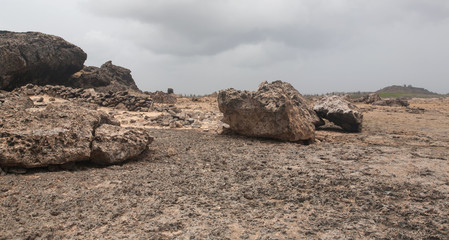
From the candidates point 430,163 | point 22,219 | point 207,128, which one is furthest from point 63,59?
point 430,163

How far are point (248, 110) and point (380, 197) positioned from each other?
167 inches

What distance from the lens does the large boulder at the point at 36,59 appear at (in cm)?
1466

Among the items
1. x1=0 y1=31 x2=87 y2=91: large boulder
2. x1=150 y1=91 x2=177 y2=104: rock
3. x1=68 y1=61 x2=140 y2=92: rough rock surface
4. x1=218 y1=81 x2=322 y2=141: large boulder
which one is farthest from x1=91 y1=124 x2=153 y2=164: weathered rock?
x1=68 y1=61 x2=140 y2=92: rough rock surface

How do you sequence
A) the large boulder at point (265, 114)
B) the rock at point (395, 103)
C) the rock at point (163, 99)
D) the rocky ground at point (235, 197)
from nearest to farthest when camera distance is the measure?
the rocky ground at point (235, 197) → the large boulder at point (265, 114) → the rock at point (163, 99) → the rock at point (395, 103)

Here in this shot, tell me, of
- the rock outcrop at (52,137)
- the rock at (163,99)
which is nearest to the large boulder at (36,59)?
the rock at (163,99)

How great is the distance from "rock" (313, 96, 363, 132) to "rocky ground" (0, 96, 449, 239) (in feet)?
10.8

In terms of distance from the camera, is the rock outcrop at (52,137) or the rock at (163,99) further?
the rock at (163,99)

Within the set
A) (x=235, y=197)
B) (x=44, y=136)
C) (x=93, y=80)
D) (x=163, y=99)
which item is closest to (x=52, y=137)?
(x=44, y=136)

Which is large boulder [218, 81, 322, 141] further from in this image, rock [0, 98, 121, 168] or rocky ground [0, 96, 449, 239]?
rock [0, 98, 121, 168]

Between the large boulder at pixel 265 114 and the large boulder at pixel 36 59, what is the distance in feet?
40.5

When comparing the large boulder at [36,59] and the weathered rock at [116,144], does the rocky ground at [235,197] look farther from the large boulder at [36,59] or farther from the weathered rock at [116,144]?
the large boulder at [36,59]

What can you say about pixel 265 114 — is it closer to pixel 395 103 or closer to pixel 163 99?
pixel 163 99

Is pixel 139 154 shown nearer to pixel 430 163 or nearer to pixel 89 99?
pixel 430 163

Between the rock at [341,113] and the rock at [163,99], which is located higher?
the rock at [163,99]
